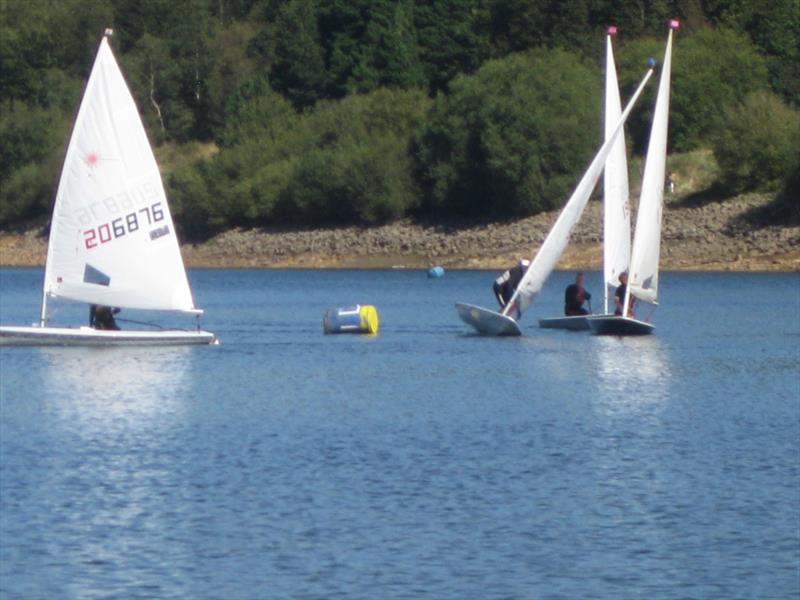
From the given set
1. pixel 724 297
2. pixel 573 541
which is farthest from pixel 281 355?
pixel 724 297

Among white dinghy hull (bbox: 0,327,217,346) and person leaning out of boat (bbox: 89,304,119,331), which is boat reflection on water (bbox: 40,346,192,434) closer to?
white dinghy hull (bbox: 0,327,217,346)

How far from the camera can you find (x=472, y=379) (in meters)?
35.0

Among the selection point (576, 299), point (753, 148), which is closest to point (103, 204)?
point (576, 299)

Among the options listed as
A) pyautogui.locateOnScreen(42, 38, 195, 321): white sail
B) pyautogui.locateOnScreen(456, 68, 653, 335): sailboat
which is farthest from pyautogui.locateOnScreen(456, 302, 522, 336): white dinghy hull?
pyautogui.locateOnScreen(42, 38, 195, 321): white sail

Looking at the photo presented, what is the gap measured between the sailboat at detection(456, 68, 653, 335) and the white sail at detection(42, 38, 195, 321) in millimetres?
8615

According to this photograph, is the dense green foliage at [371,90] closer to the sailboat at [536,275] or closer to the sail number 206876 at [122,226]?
the sailboat at [536,275]

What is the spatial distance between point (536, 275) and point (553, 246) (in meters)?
0.93

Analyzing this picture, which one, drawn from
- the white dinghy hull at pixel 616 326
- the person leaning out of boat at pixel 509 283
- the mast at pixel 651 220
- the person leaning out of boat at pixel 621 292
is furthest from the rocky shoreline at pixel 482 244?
the person leaning out of boat at pixel 509 283

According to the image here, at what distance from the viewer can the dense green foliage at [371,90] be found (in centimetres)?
9400

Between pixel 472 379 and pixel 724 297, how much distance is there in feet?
105

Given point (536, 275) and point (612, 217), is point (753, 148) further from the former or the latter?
point (536, 275)

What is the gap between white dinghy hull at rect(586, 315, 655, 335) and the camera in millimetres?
42656

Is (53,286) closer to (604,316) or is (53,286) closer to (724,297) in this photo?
(604,316)

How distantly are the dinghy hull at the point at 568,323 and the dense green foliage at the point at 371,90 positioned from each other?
45.5m
